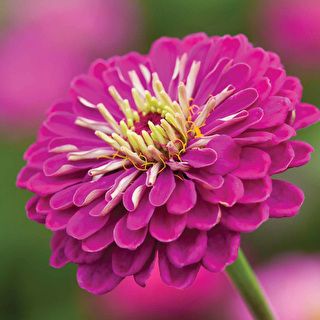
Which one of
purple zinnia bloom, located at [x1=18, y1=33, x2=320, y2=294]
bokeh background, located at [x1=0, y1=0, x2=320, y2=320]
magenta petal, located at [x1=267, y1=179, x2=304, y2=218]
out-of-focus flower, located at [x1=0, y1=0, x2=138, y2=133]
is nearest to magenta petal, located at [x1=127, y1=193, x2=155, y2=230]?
purple zinnia bloom, located at [x1=18, y1=33, x2=320, y2=294]

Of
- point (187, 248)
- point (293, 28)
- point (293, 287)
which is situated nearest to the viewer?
point (187, 248)

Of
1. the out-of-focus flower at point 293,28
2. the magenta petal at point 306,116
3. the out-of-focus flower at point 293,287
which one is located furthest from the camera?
the out-of-focus flower at point 293,28

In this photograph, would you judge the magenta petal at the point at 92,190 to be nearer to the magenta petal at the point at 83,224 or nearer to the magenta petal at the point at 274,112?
the magenta petal at the point at 83,224

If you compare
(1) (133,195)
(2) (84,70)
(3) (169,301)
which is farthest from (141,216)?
(2) (84,70)

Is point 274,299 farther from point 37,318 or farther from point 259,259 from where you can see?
point 37,318

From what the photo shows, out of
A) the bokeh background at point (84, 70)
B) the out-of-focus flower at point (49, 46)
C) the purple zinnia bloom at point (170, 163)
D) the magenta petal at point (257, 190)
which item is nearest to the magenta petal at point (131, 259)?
the purple zinnia bloom at point (170, 163)

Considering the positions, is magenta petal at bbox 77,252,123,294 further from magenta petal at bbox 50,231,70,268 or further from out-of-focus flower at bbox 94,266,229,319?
out-of-focus flower at bbox 94,266,229,319

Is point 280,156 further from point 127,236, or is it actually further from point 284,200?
point 127,236
